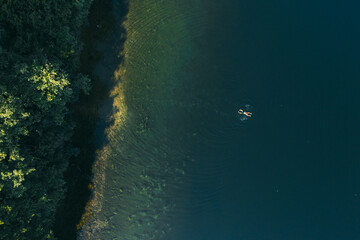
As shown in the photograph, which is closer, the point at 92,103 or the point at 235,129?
the point at 92,103

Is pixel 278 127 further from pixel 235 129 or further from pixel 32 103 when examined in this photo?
pixel 32 103

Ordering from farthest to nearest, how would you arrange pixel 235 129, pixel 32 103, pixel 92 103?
pixel 235 129
pixel 92 103
pixel 32 103

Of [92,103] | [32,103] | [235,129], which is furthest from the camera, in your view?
[235,129]

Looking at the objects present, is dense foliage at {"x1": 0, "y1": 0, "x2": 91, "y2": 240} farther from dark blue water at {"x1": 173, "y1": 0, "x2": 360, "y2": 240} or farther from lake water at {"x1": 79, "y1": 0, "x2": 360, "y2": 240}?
dark blue water at {"x1": 173, "y1": 0, "x2": 360, "y2": 240}

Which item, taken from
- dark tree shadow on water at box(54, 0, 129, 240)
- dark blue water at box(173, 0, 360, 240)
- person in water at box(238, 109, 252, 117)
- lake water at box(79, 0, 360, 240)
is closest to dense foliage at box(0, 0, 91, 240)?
dark tree shadow on water at box(54, 0, 129, 240)

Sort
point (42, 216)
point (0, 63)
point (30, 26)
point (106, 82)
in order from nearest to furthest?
1. point (0, 63)
2. point (30, 26)
3. point (42, 216)
4. point (106, 82)

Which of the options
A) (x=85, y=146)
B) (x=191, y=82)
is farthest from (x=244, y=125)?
(x=85, y=146)

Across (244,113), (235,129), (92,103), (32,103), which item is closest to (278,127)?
(244,113)

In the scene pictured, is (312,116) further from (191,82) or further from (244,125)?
(191,82)
